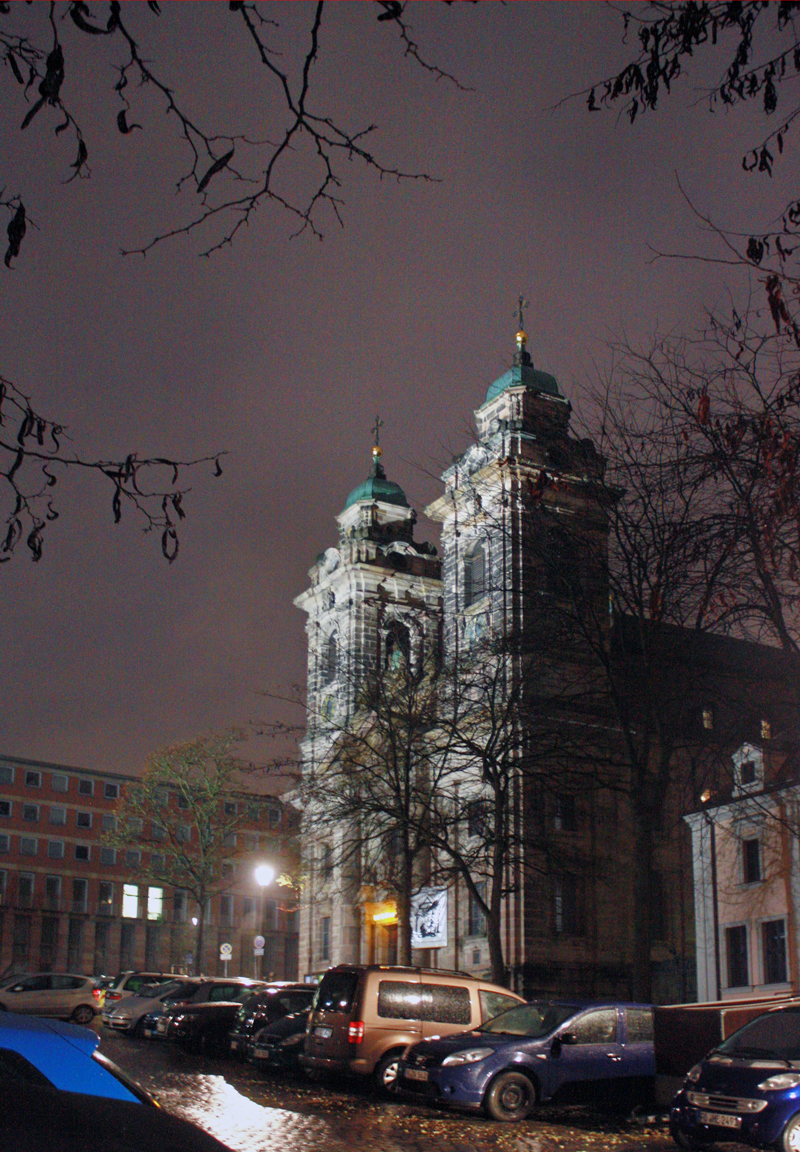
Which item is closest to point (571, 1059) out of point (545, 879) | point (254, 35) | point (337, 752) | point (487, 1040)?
point (487, 1040)

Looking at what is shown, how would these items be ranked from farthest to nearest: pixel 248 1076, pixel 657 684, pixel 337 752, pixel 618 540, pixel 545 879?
pixel 545 879 → pixel 337 752 → pixel 657 684 → pixel 618 540 → pixel 248 1076

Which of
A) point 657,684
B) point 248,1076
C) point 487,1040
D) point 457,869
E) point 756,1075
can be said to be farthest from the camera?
point 457,869

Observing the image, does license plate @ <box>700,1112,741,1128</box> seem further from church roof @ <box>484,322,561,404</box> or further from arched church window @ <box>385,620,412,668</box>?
church roof @ <box>484,322,561,404</box>

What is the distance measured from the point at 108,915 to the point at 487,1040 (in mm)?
80154

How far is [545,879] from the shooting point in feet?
164

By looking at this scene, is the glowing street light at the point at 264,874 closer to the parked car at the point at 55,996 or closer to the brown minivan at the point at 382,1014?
the parked car at the point at 55,996

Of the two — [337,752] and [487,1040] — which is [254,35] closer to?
[487,1040]

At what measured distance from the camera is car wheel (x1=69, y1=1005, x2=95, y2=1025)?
34.8m

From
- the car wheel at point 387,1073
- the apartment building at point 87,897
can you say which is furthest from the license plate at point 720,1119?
the apartment building at point 87,897

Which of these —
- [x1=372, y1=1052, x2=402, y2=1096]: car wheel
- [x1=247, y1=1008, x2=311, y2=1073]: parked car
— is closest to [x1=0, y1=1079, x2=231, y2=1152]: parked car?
[x1=372, y1=1052, x2=402, y2=1096]: car wheel

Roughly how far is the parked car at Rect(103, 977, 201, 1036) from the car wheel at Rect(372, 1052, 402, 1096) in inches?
478

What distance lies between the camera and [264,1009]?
25312 millimetres

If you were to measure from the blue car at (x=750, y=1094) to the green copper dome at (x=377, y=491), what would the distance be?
2483 inches

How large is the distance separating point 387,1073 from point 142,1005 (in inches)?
580
